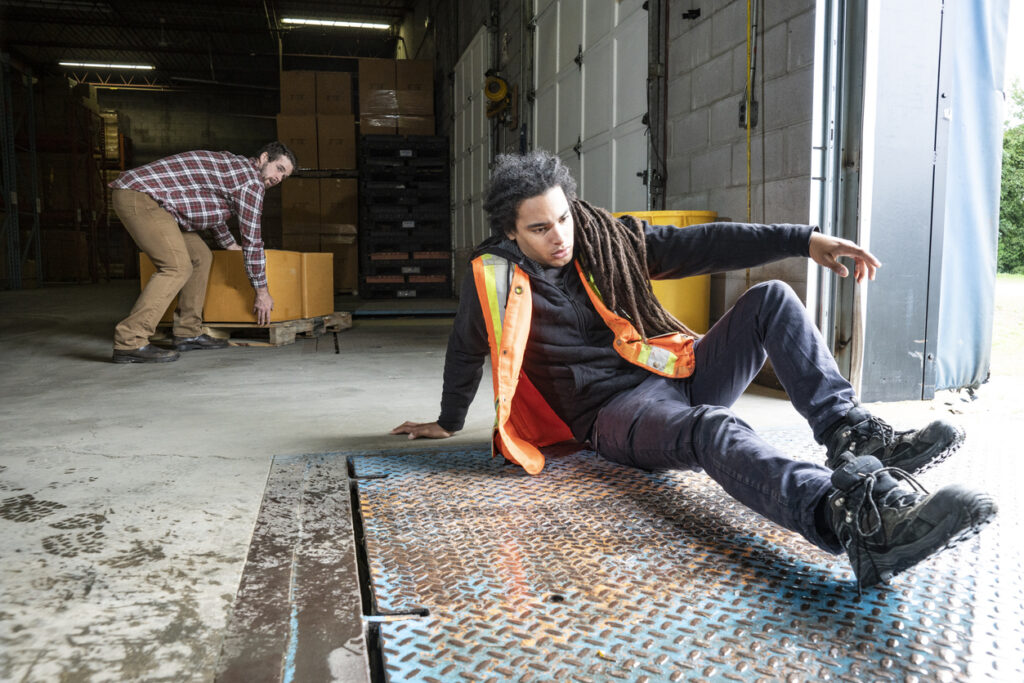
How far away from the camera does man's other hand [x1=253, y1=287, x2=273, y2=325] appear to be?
5750 mm

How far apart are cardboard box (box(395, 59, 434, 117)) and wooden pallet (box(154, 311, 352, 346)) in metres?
6.38

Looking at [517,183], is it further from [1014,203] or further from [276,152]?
[1014,203]

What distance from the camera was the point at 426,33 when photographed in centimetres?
1419

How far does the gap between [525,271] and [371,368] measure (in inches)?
109

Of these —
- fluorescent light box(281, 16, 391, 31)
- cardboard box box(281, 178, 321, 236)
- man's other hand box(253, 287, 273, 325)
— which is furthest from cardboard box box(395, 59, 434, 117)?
man's other hand box(253, 287, 273, 325)

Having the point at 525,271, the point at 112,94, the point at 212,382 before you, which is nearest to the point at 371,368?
the point at 212,382

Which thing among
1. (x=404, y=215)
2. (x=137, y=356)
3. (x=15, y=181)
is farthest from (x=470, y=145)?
Answer: (x=15, y=181)

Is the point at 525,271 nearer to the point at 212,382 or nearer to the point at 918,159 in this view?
the point at 918,159

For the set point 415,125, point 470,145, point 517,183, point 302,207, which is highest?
point 415,125

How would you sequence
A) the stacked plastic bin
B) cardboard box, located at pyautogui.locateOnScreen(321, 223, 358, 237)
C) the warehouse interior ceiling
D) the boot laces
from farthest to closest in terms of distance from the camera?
the warehouse interior ceiling < cardboard box, located at pyautogui.locateOnScreen(321, 223, 358, 237) < the stacked plastic bin < the boot laces

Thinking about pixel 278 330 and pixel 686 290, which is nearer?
pixel 686 290

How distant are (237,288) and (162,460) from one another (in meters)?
3.58

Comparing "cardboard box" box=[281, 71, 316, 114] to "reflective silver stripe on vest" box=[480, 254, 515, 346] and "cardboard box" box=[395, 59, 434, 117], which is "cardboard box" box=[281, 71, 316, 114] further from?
"reflective silver stripe on vest" box=[480, 254, 515, 346]

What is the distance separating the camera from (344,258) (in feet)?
43.2
